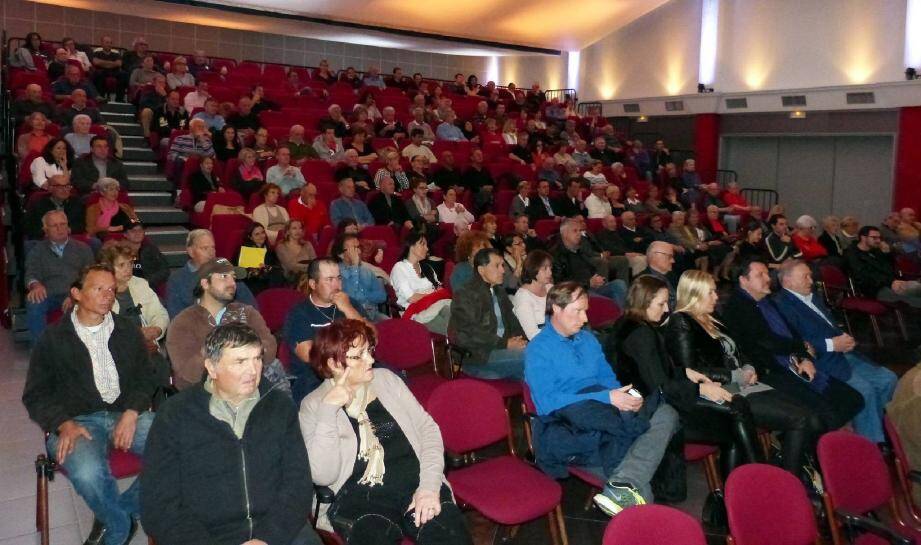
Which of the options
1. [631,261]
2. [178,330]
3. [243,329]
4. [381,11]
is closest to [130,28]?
[381,11]

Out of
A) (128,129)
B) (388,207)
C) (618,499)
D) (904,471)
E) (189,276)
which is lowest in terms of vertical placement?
(618,499)

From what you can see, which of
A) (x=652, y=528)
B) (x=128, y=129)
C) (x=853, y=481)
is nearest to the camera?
(x=652, y=528)

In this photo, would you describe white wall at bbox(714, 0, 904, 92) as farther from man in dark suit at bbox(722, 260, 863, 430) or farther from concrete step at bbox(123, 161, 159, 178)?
concrete step at bbox(123, 161, 159, 178)

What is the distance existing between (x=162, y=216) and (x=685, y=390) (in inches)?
246

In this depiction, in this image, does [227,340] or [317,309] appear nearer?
[227,340]

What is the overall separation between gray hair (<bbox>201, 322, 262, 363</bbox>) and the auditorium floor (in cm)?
129

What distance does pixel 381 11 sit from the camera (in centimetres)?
1362

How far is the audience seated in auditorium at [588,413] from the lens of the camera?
3057mm

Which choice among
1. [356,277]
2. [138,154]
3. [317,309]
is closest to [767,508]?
[317,309]

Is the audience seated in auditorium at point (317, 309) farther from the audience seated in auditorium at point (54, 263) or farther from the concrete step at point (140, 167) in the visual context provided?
the concrete step at point (140, 167)

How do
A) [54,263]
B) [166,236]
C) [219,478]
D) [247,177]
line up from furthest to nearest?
[247,177] < [166,236] < [54,263] < [219,478]

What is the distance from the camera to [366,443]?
266cm

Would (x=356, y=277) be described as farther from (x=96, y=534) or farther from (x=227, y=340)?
(x=227, y=340)

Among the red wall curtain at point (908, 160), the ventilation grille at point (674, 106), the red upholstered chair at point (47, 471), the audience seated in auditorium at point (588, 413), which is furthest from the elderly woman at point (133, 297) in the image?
the ventilation grille at point (674, 106)
